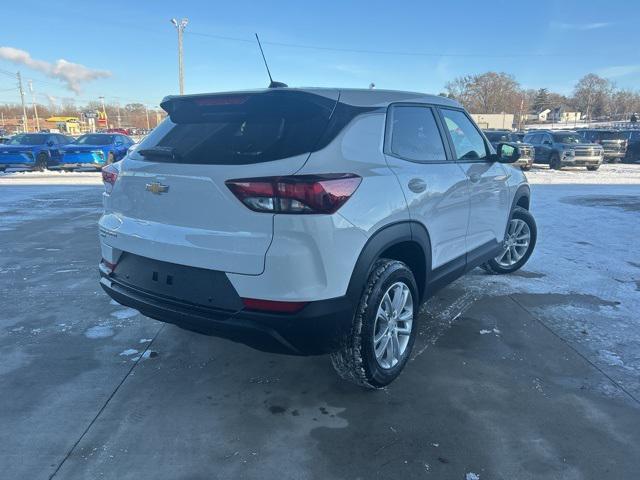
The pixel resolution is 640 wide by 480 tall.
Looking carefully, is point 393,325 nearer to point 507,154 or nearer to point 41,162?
point 507,154

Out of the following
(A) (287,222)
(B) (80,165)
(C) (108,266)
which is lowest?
(B) (80,165)

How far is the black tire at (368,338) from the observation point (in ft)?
8.99

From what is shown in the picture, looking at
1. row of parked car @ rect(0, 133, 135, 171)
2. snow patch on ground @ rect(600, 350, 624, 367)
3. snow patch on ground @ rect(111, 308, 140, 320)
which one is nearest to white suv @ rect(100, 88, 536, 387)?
snow patch on ground @ rect(111, 308, 140, 320)

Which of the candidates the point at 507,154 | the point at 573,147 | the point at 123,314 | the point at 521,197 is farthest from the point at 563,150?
the point at 123,314

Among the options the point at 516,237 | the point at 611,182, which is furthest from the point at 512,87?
the point at 516,237

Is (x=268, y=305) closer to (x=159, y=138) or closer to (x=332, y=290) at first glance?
(x=332, y=290)

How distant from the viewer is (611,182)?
51.5 ft

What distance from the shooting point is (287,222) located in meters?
2.34

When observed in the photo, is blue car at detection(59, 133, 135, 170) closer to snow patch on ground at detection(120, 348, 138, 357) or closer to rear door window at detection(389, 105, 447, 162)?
snow patch on ground at detection(120, 348, 138, 357)

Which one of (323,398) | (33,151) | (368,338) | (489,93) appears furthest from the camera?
(489,93)

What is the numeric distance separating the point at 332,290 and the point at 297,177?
0.61 metres

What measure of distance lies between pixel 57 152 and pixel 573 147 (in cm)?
2128

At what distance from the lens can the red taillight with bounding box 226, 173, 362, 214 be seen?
2.34 metres

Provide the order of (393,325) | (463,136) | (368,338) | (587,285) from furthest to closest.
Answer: (587,285) → (463,136) → (393,325) → (368,338)
